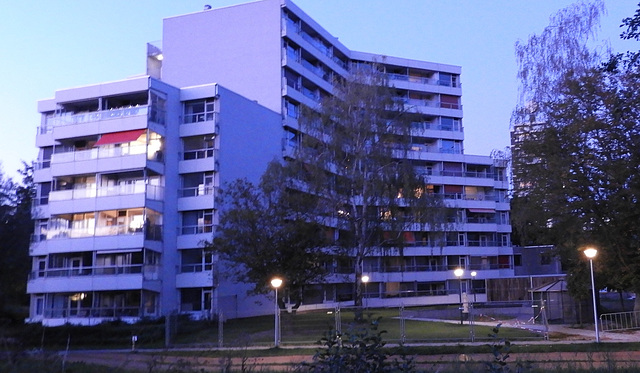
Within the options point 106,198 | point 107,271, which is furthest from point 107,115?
point 107,271

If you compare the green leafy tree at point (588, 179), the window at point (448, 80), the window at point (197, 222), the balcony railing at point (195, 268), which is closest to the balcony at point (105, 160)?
the window at point (197, 222)

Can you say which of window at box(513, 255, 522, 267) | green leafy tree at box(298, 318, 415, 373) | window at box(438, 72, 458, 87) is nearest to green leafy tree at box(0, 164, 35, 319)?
green leafy tree at box(298, 318, 415, 373)

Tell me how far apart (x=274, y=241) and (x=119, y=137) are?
609 inches

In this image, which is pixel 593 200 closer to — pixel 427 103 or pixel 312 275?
pixel 312 275

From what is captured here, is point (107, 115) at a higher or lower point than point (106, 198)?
higher

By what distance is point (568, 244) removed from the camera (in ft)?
119

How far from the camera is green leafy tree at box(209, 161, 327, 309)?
4366 centimetres

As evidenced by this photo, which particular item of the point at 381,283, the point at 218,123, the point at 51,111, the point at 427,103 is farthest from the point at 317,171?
the point at 427,103

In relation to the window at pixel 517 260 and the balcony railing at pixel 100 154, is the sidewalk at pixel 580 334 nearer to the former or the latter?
the balcony railing at pixel 100 154

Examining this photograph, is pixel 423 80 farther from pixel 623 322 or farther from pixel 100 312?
pixel 623 322

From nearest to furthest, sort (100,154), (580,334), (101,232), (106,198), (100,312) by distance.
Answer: (580,334) < (100,312) < (101,232) < (106,198) < (100,154)

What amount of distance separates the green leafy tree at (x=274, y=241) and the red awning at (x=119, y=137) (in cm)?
988

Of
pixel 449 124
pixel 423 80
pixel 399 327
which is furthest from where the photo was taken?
pixel 423 80

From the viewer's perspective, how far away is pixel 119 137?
Answer: 51.6m
